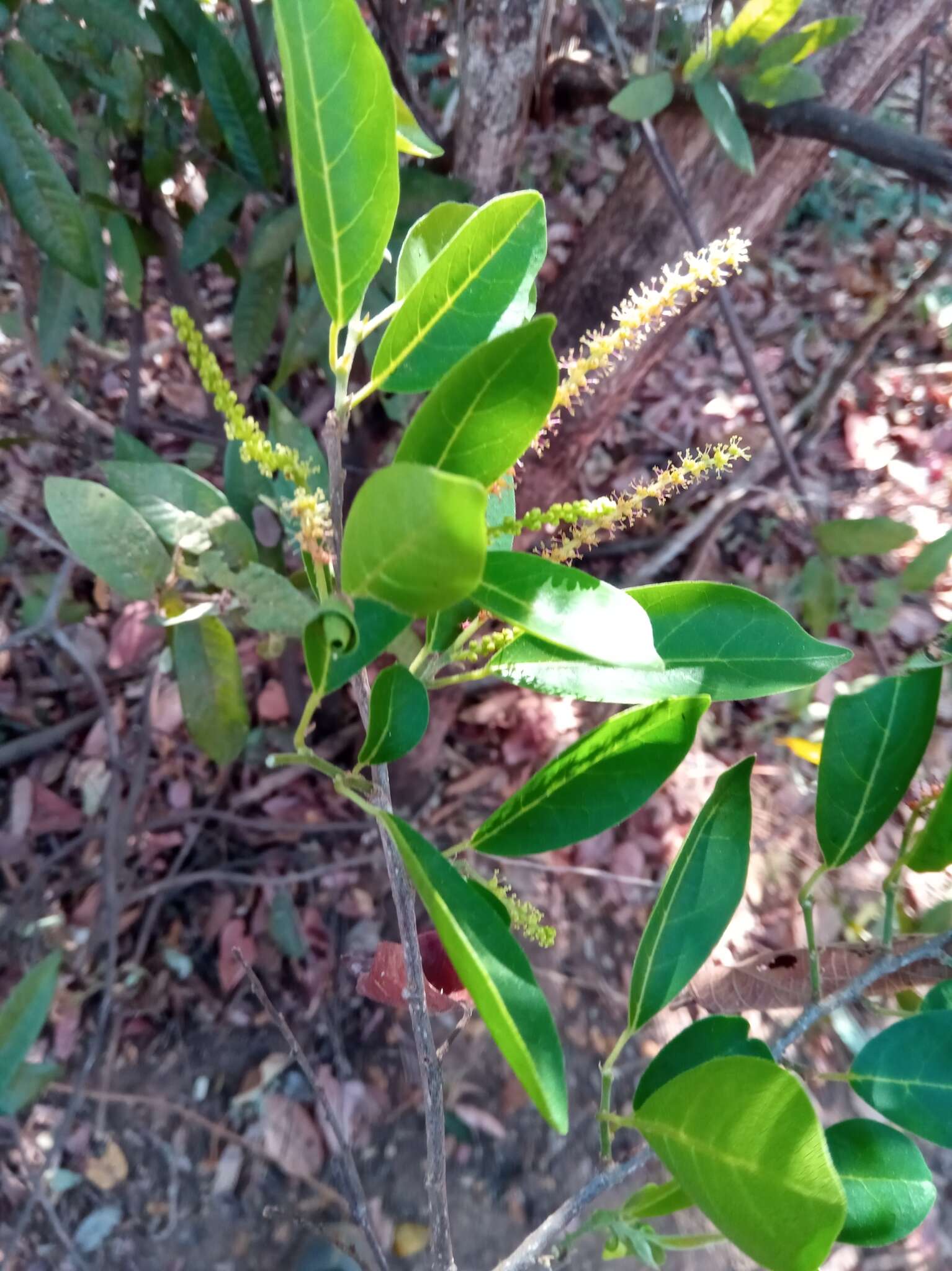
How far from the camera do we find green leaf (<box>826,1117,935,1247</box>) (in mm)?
531

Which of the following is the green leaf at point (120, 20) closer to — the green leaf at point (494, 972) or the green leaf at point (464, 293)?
the green leaf at point (464, 293)

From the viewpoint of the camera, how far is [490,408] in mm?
345

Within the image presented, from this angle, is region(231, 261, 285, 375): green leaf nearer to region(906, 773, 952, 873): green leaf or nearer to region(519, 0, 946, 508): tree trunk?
region(519, 0, 946, 508): tree trunk

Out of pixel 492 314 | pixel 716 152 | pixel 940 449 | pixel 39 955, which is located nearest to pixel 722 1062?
pixel 492 314

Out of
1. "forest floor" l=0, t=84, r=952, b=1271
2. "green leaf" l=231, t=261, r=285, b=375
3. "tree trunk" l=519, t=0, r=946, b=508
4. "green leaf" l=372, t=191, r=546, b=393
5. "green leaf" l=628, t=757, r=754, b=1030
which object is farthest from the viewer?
"forest floor" l=0, t=84, r=952, b=1271

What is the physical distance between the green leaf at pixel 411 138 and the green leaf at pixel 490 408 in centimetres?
24

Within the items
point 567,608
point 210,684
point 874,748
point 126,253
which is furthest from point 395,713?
point 126,253

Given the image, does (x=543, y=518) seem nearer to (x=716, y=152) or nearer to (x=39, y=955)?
(x=716, y=152)

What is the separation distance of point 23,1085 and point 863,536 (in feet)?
4.76

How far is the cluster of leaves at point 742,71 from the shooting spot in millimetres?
947

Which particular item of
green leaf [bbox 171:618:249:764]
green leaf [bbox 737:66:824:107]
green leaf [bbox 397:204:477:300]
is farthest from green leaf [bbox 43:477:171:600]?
green leaf [bbox 737:66:824:107]

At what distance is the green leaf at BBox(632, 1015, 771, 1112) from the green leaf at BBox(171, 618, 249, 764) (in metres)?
0.56

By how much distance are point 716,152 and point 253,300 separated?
2.38 ft

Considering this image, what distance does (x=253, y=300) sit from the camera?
127cm
